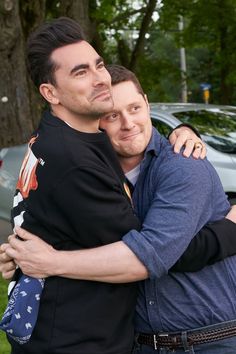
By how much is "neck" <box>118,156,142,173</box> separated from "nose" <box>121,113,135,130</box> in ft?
0.37

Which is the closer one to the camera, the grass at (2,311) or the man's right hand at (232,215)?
the man's right hand at (232,215)

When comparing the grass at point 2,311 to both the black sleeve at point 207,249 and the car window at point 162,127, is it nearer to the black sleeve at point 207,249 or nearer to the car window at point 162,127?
the car window at point 162,127

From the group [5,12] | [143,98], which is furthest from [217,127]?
[143,98]

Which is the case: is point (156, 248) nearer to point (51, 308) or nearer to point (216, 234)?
point (216, 234)

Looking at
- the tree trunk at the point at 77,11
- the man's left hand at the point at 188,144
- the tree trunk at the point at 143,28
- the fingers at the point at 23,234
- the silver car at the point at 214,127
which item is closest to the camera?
the fingers at the point at 23,234

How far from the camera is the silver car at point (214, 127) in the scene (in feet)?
22.8

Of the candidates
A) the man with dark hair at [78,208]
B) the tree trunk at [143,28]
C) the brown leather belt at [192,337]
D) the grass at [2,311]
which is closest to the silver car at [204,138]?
the grass at [2,311]

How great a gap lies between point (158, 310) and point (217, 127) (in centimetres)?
564

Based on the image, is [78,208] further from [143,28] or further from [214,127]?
[143,28]

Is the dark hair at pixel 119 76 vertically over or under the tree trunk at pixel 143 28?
over

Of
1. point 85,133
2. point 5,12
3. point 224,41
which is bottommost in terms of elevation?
point 224,41

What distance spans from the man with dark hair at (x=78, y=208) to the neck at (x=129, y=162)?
0.22m

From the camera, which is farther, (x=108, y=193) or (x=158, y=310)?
(x=158, y=310)

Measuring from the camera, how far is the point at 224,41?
1675cm
